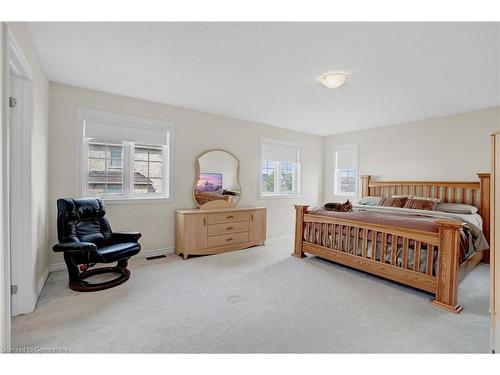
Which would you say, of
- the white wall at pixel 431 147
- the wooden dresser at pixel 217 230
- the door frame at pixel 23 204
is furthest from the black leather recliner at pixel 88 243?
the white wall at pixel 431 147

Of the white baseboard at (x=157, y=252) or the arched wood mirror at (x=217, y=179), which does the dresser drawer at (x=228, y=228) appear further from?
the white baseboard at (x=157, y=252)

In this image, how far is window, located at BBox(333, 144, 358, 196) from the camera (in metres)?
5.53

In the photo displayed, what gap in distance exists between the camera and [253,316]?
207 cm

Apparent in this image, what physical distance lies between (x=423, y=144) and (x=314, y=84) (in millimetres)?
2765

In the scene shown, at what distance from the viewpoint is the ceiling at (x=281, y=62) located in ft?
6.41

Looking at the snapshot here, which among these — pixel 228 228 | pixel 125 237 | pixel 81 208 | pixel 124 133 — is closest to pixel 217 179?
pixel 228 228

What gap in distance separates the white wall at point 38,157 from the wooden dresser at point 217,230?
1.61m

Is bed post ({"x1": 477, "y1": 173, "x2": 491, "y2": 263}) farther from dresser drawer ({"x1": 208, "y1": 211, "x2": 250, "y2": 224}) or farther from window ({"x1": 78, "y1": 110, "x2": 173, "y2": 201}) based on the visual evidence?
window ({"x1": 78, "y1": 110, "x2": 173, "y2": 201})

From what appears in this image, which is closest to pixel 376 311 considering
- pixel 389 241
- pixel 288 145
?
pixel 389 241

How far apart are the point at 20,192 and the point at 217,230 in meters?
2.44

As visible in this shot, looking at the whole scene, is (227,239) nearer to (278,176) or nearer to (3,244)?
(278,176)

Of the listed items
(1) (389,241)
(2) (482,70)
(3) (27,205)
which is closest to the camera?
(3) (27,205)

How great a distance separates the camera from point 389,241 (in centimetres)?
282

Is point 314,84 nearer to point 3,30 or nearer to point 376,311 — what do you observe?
point 376,311
